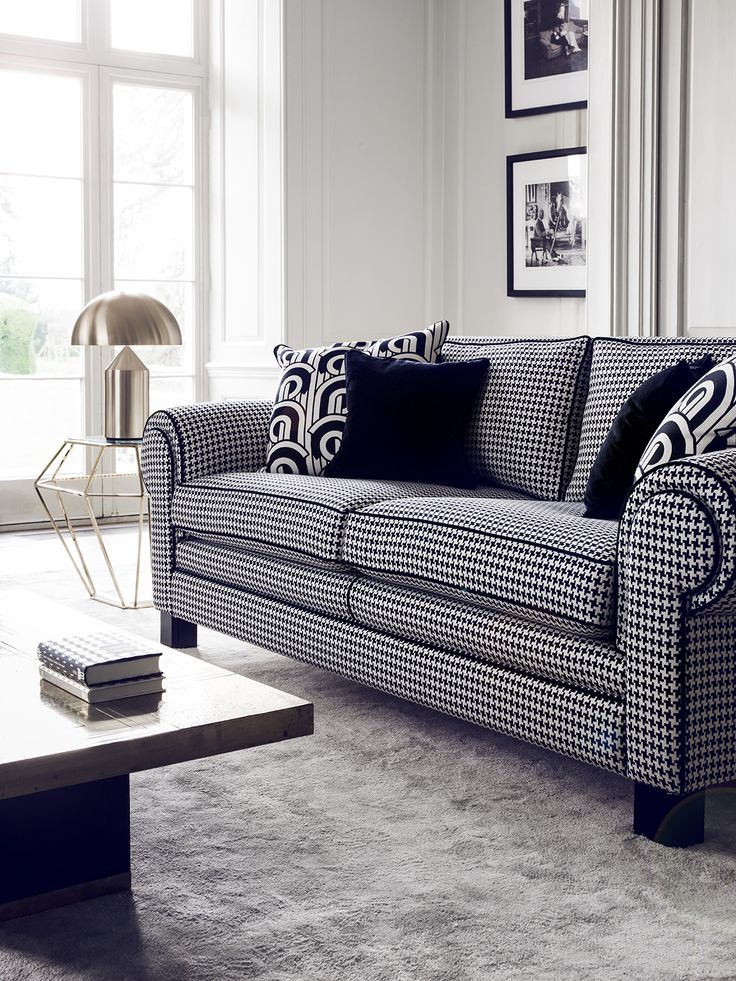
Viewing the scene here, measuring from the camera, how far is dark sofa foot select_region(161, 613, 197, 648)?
11.4ft

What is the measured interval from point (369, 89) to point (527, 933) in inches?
194

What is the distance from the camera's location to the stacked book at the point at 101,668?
182 centimetres

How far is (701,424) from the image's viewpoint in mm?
2203

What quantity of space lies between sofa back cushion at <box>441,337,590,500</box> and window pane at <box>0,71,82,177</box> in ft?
10.9

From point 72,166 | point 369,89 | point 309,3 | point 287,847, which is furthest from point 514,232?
point 287,847

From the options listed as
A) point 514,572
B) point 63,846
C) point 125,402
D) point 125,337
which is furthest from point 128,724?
point 125,402

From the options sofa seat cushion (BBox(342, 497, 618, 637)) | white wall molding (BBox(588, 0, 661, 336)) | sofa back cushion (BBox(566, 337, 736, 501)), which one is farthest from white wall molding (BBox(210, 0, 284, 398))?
sofa seat cushion (BBox(342, 497, 618, 637))

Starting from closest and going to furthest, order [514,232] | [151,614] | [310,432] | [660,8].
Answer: [310,432], [151,614], [660,8], [514,232]

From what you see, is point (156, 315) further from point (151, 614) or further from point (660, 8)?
point (660, 8)

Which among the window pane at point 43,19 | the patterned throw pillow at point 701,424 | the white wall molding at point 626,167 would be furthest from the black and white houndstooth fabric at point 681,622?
the window pane at point 43,19

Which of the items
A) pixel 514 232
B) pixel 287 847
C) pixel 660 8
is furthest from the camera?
pixel 514 232

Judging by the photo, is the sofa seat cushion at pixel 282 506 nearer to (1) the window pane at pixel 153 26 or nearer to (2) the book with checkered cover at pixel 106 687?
(2) the book with checkered cover at pixel 106 687

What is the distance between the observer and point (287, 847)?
6.76 ft

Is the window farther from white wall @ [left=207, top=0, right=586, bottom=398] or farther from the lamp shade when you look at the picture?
the lamp shade
